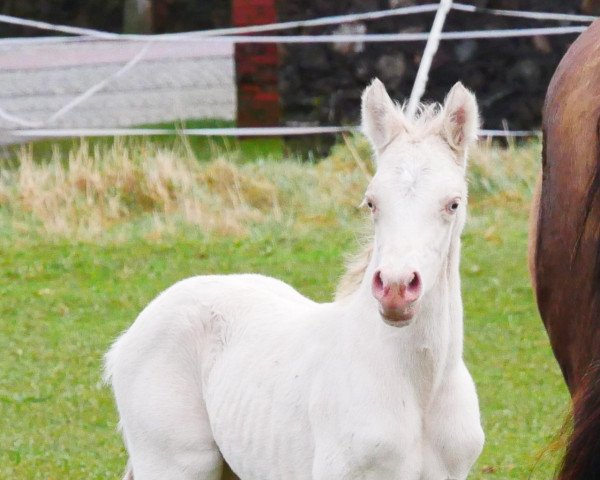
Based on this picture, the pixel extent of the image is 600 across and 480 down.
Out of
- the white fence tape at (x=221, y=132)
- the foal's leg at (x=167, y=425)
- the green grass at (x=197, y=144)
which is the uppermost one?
the foal's leg at (x=167, y=425)

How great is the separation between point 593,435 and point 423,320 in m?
0.65

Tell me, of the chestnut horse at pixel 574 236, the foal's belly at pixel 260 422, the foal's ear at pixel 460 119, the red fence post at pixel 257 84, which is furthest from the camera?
the red fence post at pixel 257 84

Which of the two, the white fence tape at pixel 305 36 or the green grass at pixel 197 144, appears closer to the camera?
the white fence tape at pixel 305 36

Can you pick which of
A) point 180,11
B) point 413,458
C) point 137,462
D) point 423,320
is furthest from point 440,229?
point 180,11

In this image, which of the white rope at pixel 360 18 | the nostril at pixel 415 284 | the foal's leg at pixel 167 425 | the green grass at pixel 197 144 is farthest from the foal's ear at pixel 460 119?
the green grass at pixel 197 144

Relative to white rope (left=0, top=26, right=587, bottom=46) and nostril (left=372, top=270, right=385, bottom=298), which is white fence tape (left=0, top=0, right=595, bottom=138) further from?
nostril (left=372, top=270, right=385, bottom=298)

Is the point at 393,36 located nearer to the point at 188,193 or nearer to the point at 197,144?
the point at 188,193

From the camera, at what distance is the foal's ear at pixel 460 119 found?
136 inches

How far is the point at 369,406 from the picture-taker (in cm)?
342

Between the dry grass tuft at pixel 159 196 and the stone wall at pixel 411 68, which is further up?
the stone wall at pixel 411 68

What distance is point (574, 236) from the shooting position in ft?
10.7

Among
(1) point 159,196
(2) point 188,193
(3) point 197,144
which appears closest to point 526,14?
(2) point 188,193

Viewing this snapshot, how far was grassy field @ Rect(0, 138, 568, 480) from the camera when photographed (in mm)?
5891

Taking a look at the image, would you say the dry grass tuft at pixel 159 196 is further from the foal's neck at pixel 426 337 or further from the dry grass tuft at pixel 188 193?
the foal's neck at pixel 426 337
